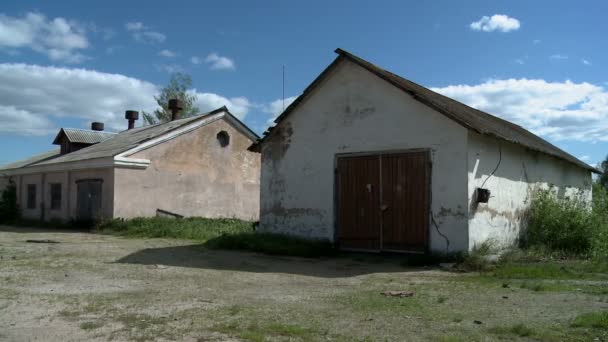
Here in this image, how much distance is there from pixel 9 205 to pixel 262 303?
2544cm

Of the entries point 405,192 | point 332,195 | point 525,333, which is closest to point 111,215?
point 332,195

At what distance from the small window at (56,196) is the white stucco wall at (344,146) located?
1353 centimetres

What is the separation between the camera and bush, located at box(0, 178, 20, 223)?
86.9ft

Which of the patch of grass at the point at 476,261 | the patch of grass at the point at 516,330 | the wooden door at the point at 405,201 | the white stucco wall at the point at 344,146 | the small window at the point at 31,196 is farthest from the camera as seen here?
the small window at the point at 31,196

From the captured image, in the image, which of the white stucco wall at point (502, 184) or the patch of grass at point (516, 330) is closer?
the patch of grass at point (516, 330)

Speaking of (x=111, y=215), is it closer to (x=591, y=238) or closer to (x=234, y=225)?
(x=234, y=225)

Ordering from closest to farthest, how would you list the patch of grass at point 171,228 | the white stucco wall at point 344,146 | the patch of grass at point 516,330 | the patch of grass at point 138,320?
the patch of grass at point 516,330, the patch of grass at point 138,320, the white stucco wall at point 344,146, the patch of grass at point 171,228

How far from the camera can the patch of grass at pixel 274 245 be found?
11.8m

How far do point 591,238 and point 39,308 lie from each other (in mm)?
11213

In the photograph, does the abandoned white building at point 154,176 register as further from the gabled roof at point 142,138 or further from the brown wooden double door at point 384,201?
the brown wooden double door at point 384,201

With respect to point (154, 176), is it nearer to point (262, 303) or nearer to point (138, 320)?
point (262, 303)

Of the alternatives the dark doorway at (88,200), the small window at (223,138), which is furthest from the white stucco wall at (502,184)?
the dark doorway at (88,200)

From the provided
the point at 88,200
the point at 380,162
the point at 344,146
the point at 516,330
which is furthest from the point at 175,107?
the point at 516,330

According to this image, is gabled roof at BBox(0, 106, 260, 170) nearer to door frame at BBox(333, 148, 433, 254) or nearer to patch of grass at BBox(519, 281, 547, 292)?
door frame at BBox(333, 148, 433, 254)
